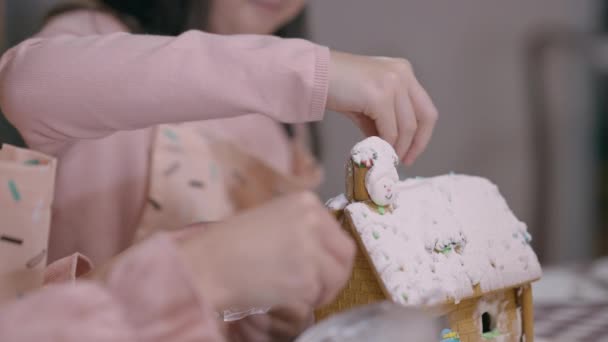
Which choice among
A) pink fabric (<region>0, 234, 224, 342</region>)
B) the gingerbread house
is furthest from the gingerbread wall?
pink fabric (<region>0, 234, 224, 342</region>)

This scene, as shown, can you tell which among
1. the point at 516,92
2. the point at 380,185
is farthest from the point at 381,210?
the point at 516,92

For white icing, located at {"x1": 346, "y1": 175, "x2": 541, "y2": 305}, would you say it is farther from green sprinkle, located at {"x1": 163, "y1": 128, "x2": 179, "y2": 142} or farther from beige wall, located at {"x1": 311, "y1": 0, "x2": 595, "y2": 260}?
beige wall, located at {"x1": 311, "y1": 0, "x2": 595, "y2": 260}

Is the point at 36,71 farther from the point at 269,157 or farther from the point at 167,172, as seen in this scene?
the point at 269,157

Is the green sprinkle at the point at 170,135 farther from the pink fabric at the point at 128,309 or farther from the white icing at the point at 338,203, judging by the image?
the pink fabric at the point at 128,309

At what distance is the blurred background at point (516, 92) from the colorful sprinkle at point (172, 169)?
432mm

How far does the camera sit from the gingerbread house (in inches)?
17.3

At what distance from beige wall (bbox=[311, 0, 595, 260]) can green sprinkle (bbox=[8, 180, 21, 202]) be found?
2.40 ft

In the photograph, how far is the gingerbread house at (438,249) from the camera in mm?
438

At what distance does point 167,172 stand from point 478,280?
17.1 inches

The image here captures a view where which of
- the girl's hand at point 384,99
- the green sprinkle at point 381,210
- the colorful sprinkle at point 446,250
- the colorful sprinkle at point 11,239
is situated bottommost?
the colorful sprinkle at point 446,250

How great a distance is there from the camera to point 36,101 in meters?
0.47

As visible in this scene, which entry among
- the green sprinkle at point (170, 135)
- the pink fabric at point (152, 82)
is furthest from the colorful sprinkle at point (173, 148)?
the pink fabric at point (152, 82)

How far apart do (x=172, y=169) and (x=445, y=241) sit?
0.42m

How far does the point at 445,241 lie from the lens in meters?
0.47
